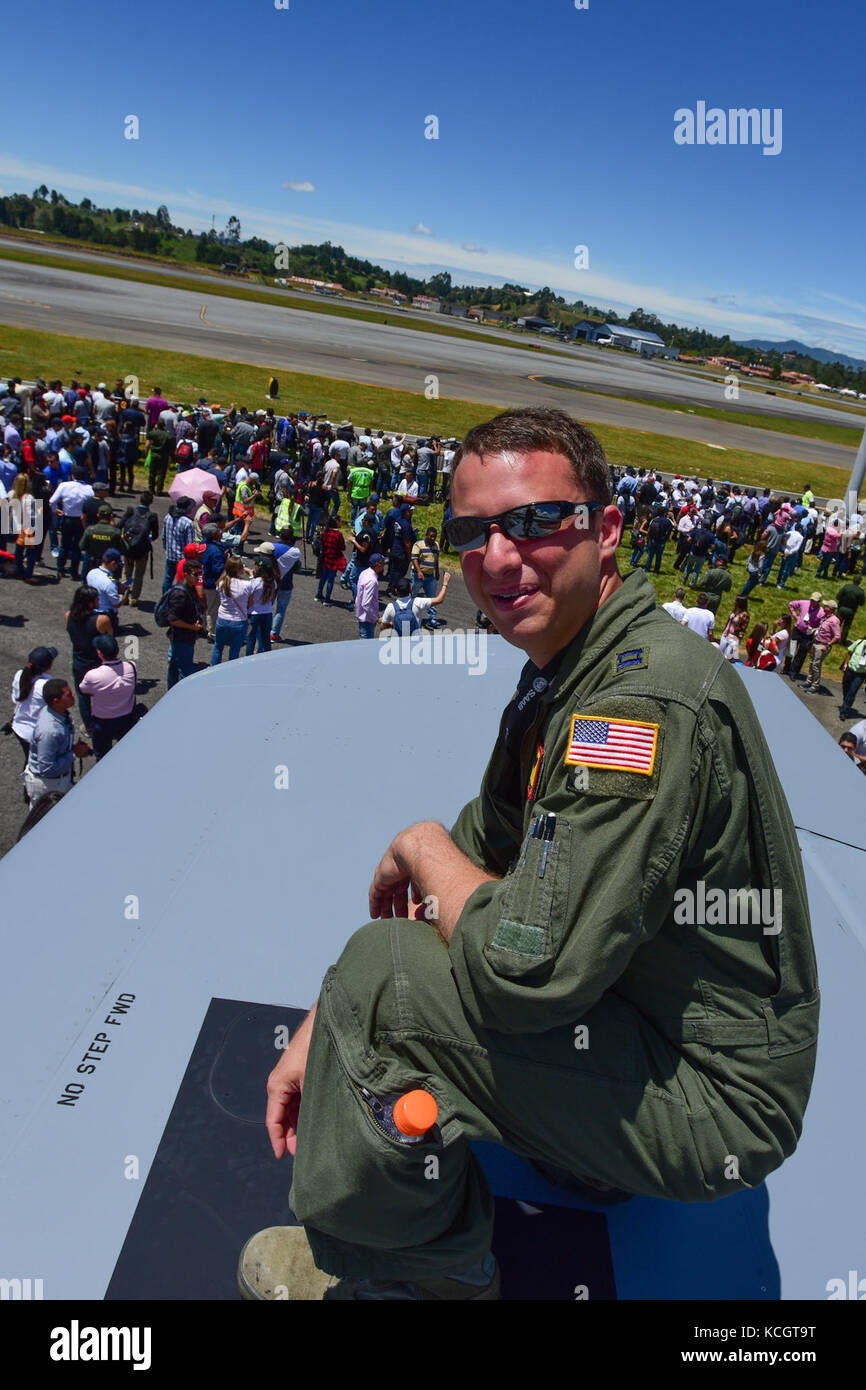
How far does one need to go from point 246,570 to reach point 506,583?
11.6 meters

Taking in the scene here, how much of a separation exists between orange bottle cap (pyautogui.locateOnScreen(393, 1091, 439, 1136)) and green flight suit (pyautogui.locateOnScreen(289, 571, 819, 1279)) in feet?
0.25

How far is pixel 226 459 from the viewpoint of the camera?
26688 millimetres

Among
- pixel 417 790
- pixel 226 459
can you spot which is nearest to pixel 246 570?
pixel 417 790

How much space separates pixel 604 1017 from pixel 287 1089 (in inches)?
32.4

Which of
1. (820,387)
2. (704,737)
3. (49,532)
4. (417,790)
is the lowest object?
(49,532)

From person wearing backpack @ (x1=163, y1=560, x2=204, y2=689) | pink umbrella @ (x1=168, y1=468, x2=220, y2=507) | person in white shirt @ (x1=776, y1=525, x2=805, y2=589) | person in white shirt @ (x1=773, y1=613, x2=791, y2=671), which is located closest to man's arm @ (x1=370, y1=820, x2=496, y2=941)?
person wearing backpack @ (x1=163, y1=560, x2=204, y2=689)

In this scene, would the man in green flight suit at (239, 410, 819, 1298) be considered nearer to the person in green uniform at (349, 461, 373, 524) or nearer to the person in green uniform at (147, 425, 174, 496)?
the person in green uniform at (349, 461, 373, 524)

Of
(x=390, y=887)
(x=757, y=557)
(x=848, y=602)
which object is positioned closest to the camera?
(x=390, y=887)

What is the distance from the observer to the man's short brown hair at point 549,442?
209 cm

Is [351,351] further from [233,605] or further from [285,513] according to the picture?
[233,605]

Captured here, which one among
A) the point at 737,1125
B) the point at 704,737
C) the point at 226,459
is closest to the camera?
the point at 704,737

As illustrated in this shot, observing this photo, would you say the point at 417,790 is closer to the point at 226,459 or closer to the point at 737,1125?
the point at 737,1125

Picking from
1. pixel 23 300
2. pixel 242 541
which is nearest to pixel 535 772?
pixel 242 541

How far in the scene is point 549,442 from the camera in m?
2.10
